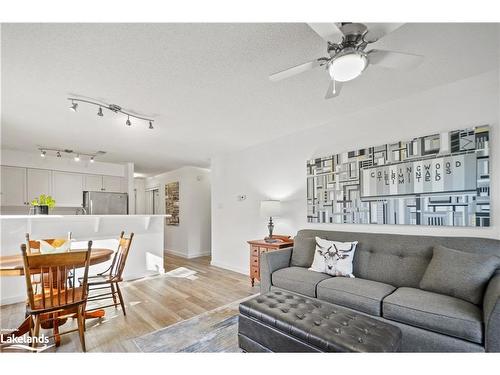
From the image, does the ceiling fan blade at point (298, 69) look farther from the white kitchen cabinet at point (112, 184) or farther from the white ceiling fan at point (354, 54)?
the white kitchen cabinet at point (112, 184)

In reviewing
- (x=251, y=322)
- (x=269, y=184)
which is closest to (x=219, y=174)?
(x=269, y=184)

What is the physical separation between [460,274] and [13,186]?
6.73 metres

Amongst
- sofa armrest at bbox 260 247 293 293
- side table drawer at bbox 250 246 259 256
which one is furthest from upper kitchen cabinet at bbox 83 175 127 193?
sofa armrest at bbox 260 247 293 293

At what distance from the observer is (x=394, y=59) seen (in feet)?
4.82

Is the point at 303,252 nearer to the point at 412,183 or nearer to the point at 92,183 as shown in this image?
the point at 412,183

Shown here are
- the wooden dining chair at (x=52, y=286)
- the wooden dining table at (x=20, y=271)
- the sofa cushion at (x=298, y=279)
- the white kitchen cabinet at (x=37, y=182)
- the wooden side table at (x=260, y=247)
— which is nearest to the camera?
the wooden dining chair at (x=52, y=286)

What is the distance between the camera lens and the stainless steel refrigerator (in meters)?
5.39

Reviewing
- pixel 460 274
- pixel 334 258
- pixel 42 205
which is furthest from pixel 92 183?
pixel 460 274

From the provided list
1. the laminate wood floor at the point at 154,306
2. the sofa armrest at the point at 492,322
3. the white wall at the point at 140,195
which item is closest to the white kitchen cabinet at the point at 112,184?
the white wall at the point at 140,195

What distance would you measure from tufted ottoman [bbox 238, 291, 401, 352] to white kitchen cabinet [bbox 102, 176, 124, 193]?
5.34m

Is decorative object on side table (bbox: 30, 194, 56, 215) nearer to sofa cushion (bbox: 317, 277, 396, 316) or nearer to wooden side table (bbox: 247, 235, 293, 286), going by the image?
wooden side table (bbox: 247, 235, 293, 286)

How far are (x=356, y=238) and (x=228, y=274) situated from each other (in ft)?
8.33

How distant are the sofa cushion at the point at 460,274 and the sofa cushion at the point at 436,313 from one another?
0.06 m

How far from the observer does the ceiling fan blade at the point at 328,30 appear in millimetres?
1203
